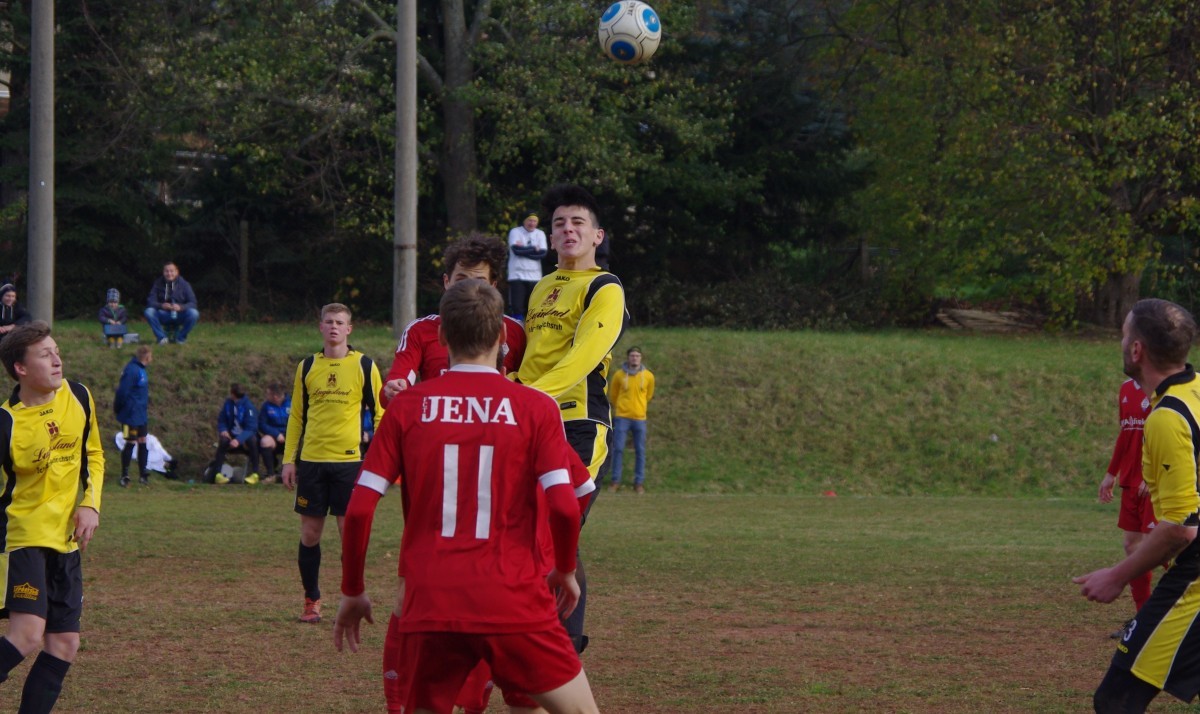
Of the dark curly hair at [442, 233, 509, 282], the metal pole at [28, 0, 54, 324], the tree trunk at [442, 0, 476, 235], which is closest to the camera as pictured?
the dark curly hair at [442, 233, 509, 282]

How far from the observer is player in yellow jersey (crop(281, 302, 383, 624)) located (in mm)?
8820

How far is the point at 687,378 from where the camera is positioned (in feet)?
72.6

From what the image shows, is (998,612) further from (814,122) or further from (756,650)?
(814,122)

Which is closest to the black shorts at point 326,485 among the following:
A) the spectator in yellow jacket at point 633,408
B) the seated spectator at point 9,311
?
the spectator in yellow jacket at point 633,408

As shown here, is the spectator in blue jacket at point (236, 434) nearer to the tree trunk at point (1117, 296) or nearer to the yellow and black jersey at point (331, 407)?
the yellow and black jersey at point (331, 407)

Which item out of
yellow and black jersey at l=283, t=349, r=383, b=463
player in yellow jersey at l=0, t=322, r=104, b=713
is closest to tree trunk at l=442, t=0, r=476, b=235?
yellow and black jersey at l=283, t=349, r=383, b=463

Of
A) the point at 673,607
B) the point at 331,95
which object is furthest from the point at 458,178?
the point at 673,607

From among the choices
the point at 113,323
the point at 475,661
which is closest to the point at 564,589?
the point at 475,661

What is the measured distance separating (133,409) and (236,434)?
1506 mm

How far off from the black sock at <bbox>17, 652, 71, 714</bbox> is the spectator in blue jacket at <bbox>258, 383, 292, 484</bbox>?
13.1 m

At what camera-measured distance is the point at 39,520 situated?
580cm

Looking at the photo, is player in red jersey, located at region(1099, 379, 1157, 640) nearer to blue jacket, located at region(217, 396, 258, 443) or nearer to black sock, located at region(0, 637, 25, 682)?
black sock, located at region(0, 637, 25, 682)

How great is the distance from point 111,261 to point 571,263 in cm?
2637

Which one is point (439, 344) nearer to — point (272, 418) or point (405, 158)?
point (272, 418)
